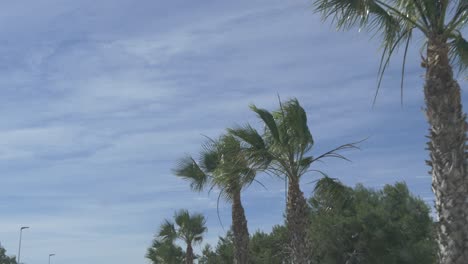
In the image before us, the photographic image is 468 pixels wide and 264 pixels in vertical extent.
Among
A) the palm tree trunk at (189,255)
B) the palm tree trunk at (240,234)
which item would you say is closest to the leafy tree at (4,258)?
the palm tree trunk at (189,255)

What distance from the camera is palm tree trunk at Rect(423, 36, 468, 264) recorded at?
31.9 ft

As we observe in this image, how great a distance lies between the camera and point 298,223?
675 inches

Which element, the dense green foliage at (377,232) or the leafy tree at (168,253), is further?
the leafy tree at (168,253)

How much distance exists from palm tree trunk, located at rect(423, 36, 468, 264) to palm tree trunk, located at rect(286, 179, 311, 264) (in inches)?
283

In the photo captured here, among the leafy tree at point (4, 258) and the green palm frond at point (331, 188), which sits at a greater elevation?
the leafy tree at point (4, 258)

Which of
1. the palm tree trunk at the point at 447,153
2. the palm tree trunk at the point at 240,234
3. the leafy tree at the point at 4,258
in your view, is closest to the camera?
the palm tree trunk at the point at 447,153

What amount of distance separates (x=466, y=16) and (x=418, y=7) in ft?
2.74

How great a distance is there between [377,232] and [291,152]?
51.1 ft

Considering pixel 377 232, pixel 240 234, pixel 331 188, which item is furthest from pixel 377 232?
pixel 331 188

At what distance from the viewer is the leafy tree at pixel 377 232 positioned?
97.9 ft

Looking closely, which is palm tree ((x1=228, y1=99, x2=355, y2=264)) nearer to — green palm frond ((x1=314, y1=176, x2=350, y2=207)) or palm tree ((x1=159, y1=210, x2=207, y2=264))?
green palm frond ((x1=314, y1=176, x2=350, y2=207))

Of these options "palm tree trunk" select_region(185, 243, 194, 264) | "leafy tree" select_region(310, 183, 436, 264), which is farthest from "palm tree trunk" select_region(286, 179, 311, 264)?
"palm tree trunk" select_region(185, 243, 194, 264)

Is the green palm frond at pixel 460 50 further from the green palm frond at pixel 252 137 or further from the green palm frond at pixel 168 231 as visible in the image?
the green palm frond at pixel 168 231

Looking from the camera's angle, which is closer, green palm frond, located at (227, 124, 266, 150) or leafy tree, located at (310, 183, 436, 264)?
green palm frond, located at (227, 124, 266, 150)
